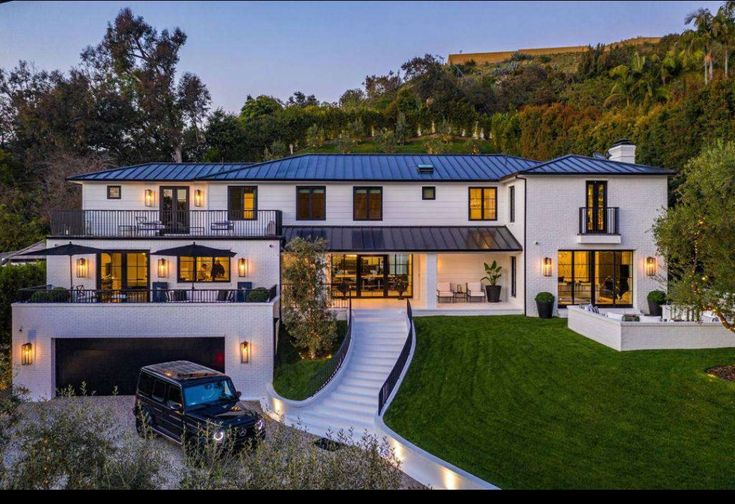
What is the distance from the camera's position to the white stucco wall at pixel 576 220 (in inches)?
798

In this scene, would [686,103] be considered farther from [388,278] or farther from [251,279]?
[251,279]

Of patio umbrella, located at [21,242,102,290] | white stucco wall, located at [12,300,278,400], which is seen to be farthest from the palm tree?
patio umbrella, located at [21,242,102,290]

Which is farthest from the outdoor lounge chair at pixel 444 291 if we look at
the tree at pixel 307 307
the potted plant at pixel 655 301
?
the potted plant at pixel 655 301

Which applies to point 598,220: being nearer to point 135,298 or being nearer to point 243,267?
point 243,267

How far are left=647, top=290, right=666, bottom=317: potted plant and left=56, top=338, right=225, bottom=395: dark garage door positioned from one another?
668 inches

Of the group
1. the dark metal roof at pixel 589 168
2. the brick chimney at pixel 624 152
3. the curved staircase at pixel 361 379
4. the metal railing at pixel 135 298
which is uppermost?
the brick chimney at pixel 624 152

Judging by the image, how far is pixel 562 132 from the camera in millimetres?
37250

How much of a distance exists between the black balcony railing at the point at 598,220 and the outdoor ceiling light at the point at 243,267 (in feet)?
45.9

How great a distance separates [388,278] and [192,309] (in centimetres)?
986

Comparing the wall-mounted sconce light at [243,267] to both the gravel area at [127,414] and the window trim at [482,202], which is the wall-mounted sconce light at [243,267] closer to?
the gravel area at [127,414]

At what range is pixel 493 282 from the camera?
22.2 meters

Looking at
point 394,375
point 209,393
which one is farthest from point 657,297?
point 209,393

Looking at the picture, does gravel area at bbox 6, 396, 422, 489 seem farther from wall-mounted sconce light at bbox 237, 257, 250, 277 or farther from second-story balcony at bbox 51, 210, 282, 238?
second-story balcony at bbox 51, 210, 282, 238

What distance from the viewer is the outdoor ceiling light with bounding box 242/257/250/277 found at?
18.6 m
